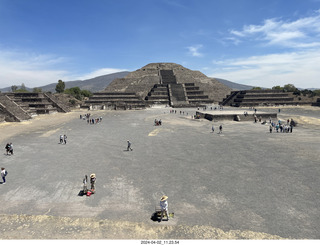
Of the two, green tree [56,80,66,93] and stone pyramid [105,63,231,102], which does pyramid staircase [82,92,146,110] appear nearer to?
stone pyramid [105,63,231,102]

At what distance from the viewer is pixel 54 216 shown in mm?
8305

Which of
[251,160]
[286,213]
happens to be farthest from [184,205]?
[251,160]

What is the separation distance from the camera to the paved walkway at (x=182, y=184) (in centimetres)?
824

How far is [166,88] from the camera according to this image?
82875 millimetres

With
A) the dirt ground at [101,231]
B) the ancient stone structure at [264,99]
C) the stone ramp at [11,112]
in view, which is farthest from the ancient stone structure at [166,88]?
the dirt ground at [101,231]

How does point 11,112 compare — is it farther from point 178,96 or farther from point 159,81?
point 159,81

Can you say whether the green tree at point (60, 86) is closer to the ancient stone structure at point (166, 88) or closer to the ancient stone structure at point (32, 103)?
the ancient stone structure at point (166, 88)

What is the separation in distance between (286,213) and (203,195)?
11.7 ft

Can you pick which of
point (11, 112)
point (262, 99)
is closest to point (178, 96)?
point (262, 99)

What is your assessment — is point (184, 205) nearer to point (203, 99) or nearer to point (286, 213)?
point (286, 213)

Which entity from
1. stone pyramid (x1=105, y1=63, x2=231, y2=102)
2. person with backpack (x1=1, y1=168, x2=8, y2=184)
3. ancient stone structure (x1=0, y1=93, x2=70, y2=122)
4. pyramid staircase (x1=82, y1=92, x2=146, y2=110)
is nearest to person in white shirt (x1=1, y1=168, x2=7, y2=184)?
person with backpack (x1=1, y1=168, x2=8, y2=184)

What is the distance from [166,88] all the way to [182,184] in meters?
73.8

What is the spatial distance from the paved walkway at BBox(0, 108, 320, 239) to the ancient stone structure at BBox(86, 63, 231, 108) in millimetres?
51673

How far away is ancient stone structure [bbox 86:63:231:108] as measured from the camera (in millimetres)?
74375
